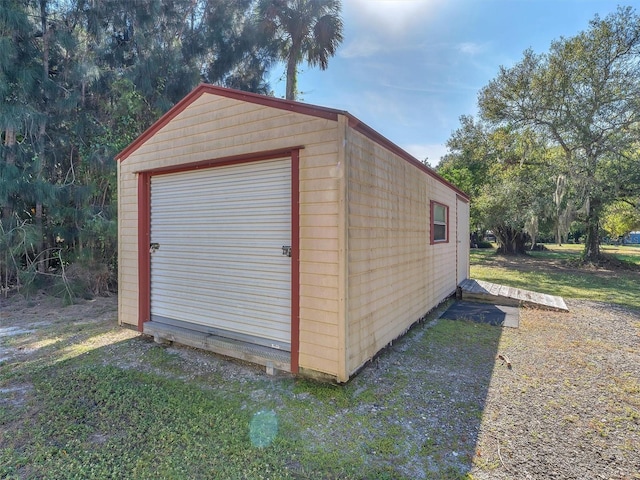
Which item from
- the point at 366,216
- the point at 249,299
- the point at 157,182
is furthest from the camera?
the point at 157,182

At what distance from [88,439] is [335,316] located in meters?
2.05

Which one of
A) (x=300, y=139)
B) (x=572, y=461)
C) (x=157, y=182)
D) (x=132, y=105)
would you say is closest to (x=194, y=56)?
(x=132, y=105)

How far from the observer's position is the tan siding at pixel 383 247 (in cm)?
325

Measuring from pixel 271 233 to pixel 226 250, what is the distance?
734 millimetres

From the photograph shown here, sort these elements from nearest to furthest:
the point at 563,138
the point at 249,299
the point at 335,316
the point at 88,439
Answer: the point at 88,439
the point at 335,316
the point at 249,299
the point at 563,138

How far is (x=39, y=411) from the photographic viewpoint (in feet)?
9.00

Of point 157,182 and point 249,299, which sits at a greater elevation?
point 157,182

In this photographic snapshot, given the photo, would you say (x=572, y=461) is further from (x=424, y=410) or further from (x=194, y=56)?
(x=194, y=56)

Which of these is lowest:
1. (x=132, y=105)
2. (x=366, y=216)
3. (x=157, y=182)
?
(x=366, y=216)

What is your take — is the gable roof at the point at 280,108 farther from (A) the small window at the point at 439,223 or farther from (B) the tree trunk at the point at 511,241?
(B) the tree trunk at the point at 511,241

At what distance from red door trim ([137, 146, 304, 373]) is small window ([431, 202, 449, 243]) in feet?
11.2

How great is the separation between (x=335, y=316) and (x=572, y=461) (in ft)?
6.23

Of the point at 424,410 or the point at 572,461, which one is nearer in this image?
the point at 572,461

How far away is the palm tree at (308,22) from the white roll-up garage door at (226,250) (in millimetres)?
8229
